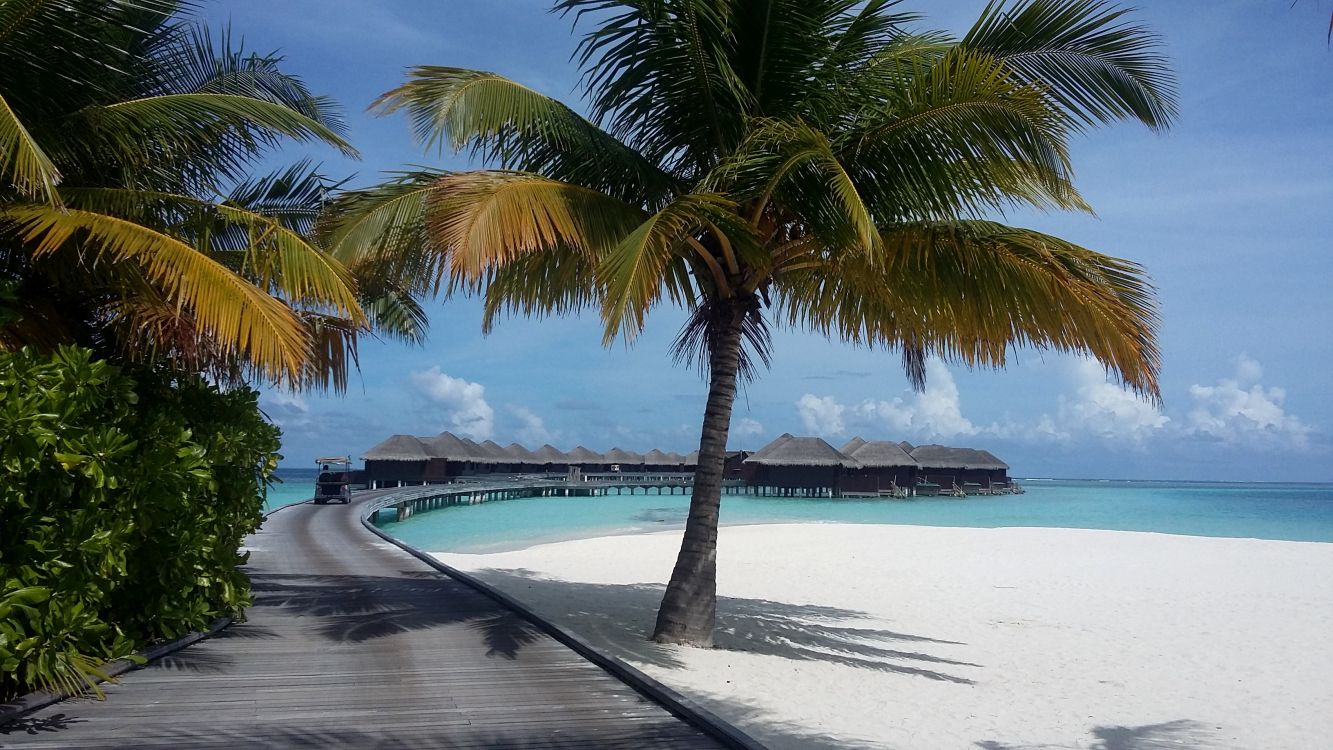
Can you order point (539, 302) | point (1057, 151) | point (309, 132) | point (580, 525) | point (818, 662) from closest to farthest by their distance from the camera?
1. point (309, 132)
2. point (1057, 151)
3. point (818, 662)
4. point (539, 302)
5. point (580, 525)

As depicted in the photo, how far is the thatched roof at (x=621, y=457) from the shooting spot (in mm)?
65688

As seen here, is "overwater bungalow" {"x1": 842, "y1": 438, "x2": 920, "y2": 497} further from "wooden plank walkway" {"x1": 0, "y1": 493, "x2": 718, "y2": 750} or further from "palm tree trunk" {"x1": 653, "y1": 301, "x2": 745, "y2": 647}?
"wooden plank walkway" {"x1": 0, "y1": 493, "x2": 718, "y2": 750}

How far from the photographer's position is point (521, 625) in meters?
7.59

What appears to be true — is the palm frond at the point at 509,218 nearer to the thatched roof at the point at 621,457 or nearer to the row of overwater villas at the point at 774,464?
the row of overwater villas at the point at 774,464

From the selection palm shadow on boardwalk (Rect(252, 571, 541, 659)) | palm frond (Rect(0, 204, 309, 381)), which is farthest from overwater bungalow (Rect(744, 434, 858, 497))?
palm frond (Rect(0, 204, 309, 381))

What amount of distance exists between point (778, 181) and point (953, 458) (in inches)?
2473

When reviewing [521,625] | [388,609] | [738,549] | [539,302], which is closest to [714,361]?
[539,302]

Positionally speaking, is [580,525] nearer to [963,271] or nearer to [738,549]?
[738,549]

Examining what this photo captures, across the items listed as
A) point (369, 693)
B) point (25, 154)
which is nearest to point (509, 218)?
point (25, 154)

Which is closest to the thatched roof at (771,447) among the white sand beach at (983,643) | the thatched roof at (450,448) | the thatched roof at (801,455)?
the thatched roof at (801,455)

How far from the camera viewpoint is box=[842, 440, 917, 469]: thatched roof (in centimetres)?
5800

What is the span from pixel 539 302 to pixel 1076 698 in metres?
5.83

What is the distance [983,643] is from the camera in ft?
31.9

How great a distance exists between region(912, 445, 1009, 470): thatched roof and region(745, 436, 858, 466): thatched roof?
33.1 feet
